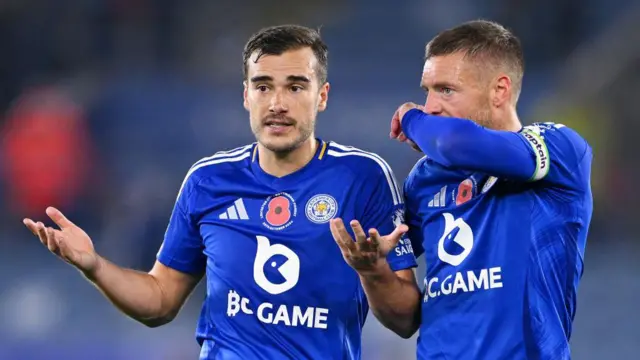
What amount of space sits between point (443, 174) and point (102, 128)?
6.84m

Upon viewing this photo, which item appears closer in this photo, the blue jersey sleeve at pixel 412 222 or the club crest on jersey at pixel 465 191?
the club crest on jersey at pixel 465 191

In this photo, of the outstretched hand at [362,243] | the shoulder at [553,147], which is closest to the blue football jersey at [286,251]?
the outstretched hand at [362,243]

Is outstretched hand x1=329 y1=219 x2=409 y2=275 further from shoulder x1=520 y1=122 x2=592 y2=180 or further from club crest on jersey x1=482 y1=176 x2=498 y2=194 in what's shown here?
shoulder x1=520 y1=122 x2=592 y2=180

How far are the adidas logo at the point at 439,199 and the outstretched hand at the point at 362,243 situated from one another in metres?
0.36

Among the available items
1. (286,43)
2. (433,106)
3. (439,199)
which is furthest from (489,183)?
(286,43)

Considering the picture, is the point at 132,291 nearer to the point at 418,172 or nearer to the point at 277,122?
the point at 277,122

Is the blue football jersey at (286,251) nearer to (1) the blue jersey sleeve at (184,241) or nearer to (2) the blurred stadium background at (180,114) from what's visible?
(1) the blue jersey sleeve at (184,241)

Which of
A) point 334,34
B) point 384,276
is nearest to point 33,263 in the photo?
point 334,34

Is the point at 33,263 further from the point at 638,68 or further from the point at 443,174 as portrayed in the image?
the point at 443,174

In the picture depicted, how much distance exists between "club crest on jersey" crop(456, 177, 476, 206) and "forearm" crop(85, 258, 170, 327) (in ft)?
4.28

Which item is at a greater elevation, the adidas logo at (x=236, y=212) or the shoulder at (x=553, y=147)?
the shoulder at (x=553, y=147)

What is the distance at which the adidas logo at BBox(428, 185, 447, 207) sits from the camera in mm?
3811

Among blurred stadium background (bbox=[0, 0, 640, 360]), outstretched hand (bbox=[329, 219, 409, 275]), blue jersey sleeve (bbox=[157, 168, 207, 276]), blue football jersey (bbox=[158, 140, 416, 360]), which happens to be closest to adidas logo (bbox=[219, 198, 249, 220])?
blue football jersey (bbox=[158, 140, 416, 360])

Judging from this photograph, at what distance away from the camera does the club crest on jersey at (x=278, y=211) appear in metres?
4.05
